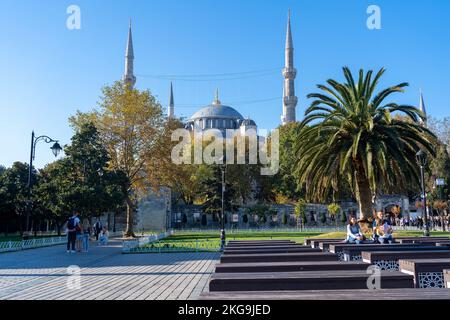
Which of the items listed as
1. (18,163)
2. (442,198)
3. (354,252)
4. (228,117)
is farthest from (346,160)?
(228,117)

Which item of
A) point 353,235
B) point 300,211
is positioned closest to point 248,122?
point 300,211

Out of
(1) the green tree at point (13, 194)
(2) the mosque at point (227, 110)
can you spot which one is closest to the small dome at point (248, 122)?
(2) the mosque at point (227, 110)

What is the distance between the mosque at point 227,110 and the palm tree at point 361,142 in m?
44.9

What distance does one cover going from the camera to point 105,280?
10.3 metres

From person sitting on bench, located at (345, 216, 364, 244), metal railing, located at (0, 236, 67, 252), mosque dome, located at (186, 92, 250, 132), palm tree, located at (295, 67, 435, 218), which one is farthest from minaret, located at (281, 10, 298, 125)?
person sitting on bench, located at (345, 216, 364, 244)

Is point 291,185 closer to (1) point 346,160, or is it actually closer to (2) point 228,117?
(1) point 346,160

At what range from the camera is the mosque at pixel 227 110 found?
6881 centimetres

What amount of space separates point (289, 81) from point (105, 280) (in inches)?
2673

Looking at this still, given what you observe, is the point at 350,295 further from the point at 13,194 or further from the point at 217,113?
the point at 217,113

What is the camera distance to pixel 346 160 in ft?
66.6

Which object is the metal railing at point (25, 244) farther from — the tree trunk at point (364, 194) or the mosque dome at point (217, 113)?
the mosque dome at point (217, 113)

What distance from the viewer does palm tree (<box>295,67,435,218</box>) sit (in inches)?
820

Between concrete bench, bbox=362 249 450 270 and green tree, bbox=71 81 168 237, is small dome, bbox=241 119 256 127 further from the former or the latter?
concrete bench, bbox=362 249 450 270
